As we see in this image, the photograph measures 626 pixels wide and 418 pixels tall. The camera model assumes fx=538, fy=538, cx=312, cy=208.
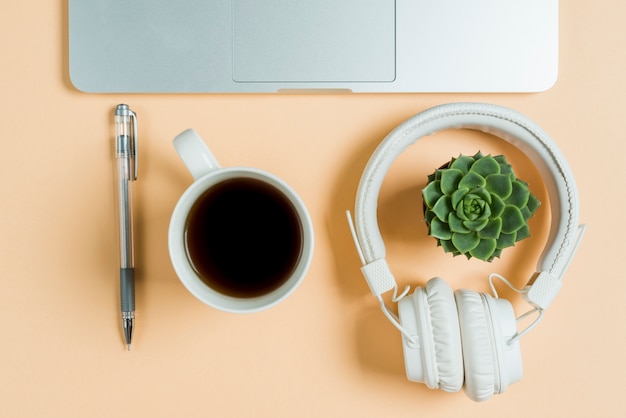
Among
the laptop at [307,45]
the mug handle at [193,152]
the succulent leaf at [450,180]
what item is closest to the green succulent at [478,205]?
the succulent leaf at [450,180]

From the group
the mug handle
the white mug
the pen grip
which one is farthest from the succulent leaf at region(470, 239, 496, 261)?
the pen grip

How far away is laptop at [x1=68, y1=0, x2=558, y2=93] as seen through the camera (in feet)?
2.10

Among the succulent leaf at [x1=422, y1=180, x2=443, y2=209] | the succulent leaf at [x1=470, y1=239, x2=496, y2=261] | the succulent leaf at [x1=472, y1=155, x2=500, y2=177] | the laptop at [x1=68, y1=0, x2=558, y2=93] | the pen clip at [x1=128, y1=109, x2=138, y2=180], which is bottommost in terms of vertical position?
the succulent leaf at [x1=470, y1=239, x2=496, y2=261]

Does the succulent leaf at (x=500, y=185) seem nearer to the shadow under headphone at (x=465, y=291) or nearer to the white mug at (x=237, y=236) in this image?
the shadow under headphone at (x=465, y=291)

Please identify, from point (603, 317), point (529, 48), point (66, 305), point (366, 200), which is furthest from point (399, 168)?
point (66, 305)

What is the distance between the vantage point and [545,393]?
697mm

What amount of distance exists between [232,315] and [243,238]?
0.42 feet

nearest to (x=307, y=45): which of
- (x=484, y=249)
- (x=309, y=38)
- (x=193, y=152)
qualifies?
(x=309, y=38)

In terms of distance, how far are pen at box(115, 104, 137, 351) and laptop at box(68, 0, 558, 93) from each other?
0.05m

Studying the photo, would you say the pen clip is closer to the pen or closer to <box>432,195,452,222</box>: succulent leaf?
the pen

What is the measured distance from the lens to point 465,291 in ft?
2.09

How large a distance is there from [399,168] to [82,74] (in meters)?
0.41

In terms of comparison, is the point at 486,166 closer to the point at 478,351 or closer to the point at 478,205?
the point at 478,205

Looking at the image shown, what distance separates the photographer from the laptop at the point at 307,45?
2.10ft
